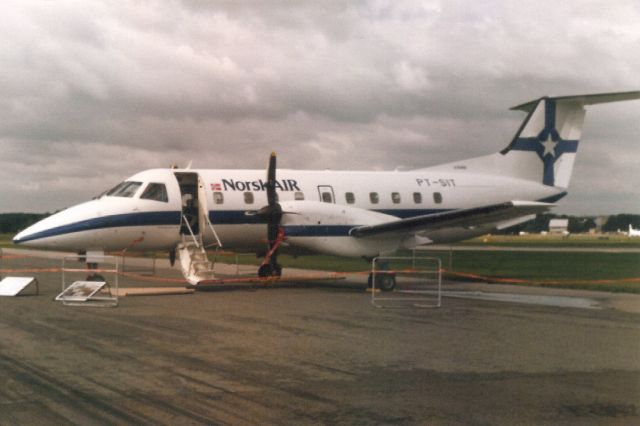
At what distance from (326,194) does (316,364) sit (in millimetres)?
12915

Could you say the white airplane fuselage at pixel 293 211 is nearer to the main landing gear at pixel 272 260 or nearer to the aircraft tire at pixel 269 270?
→ the main landing gear at pixel 272 260

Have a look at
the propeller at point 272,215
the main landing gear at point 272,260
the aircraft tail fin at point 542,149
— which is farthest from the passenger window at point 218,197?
the aircraft tail fin at point 542,149

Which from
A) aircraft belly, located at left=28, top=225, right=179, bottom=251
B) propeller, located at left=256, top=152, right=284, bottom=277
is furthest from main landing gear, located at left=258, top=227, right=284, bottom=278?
aircraft belly, located at left=28, top=225, right=179, bottom=251

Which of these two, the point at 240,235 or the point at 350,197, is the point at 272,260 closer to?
the point at 240,235

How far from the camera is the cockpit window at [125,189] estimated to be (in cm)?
1919

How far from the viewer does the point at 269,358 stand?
9164 mm

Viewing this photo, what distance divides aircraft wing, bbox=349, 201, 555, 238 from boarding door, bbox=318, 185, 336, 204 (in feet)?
6.35

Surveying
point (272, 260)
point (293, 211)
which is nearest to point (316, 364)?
point (293, 211)

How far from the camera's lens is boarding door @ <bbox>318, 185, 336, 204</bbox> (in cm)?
2136

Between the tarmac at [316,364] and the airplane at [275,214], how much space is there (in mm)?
3283

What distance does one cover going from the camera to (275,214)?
19.5 m

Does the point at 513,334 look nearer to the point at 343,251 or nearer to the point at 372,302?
the point at 372,302

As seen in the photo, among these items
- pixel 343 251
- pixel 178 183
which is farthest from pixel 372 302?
pixel 178 183

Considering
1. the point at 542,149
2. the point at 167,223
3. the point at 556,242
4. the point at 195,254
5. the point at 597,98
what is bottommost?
the point at 556,242
